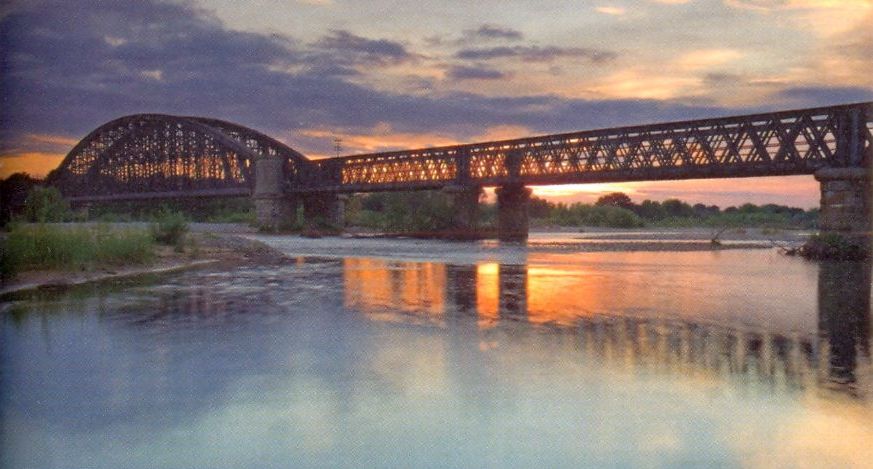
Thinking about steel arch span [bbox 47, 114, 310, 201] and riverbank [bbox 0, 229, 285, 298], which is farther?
steel arch span [bbox 47, 114, 310, 201]

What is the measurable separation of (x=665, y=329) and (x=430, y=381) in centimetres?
640

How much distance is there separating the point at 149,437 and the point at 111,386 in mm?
2469

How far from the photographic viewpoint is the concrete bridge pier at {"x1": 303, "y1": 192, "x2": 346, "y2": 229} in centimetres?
10867

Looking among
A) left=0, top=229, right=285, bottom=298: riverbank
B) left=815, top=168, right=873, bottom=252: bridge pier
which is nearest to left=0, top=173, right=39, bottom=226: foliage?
left=0, top=229, right=285, bottom=298: riverbank

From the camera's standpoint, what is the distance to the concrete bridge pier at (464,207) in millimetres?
88938

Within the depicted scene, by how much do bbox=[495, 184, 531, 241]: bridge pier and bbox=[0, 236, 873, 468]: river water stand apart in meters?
68.1

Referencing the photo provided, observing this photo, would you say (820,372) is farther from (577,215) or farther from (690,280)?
(577,215)

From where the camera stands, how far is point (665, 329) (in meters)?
14.6

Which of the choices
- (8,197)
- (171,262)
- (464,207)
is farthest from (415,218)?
(8,197)

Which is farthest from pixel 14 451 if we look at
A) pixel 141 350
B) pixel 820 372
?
pixel 820 372

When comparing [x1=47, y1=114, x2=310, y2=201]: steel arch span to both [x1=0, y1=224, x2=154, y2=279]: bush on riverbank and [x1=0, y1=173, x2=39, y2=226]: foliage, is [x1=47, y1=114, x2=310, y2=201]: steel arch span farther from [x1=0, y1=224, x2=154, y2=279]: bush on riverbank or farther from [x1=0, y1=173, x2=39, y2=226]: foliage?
[x1=0, y1=224, x2=154, y2=279]: bush on riverbank

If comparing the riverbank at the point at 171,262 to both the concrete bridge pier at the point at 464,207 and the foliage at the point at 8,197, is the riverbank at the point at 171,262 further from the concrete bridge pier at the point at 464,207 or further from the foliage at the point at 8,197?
the concrete bridge pier at the point at 464,207

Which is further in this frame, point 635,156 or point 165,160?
point 165,160

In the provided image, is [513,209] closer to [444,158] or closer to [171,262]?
[444,158]
